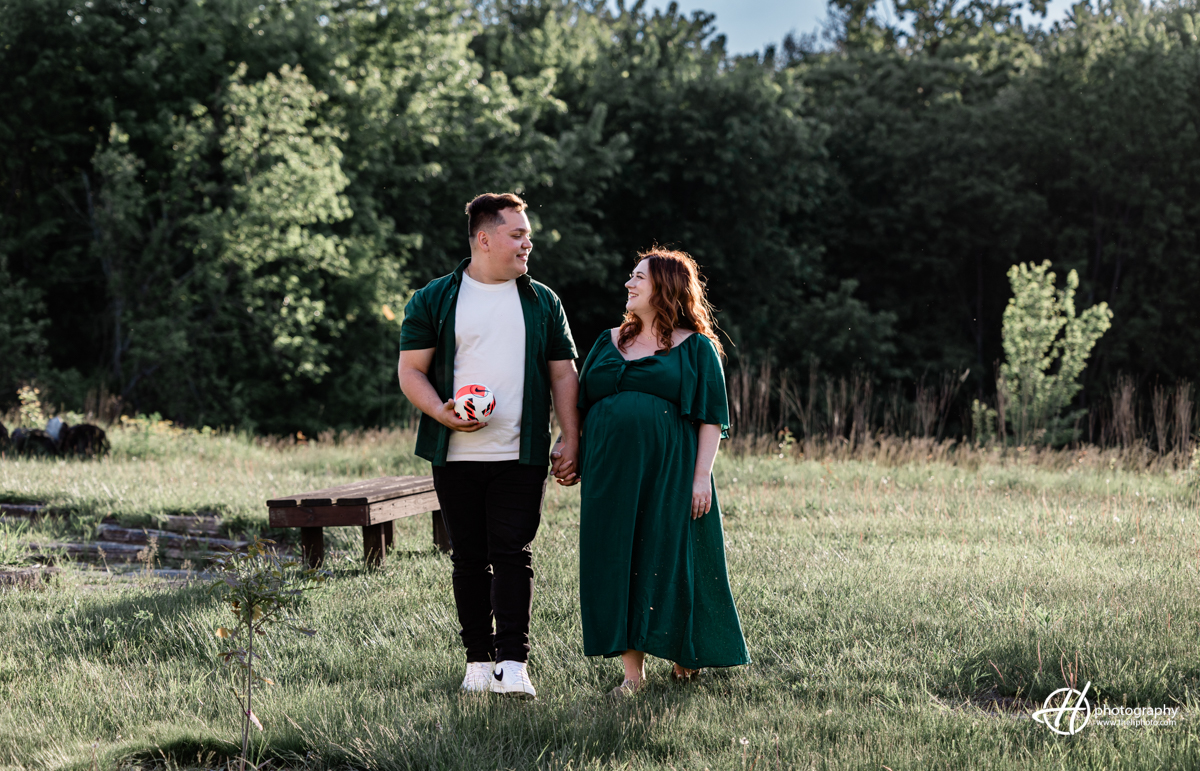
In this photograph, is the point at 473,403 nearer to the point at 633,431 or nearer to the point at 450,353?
the point at 450,353

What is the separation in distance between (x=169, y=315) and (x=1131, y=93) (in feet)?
78.9

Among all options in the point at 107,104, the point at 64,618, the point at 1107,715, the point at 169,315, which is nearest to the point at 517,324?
the point at 1107,715

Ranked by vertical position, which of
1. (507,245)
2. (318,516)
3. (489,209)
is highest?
(489,209)

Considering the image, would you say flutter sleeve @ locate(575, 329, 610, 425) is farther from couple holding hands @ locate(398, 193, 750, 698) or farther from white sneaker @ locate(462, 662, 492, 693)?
white sneaker @ locate(462, 662, 492, 693)

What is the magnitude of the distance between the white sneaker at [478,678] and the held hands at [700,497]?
102 cm

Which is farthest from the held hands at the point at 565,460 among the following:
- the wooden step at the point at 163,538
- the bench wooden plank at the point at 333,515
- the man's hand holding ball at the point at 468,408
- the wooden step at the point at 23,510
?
the wooden step at the point at 23,510

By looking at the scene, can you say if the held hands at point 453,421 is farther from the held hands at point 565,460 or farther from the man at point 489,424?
Answer: the held hands at point 565,460

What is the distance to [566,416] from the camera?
410cm

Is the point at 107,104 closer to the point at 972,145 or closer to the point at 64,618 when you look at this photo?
the point at 64,618

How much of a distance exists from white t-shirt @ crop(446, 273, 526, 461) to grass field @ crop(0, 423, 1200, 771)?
961mm

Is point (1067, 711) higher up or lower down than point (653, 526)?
lower down

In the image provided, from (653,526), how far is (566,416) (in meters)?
0.59

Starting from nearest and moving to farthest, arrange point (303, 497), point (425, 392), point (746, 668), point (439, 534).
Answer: point (425, 392), point (746, 668), point (303, 497), point (439, 534)

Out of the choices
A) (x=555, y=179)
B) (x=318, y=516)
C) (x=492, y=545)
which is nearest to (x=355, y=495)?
(x=318, y=516)
